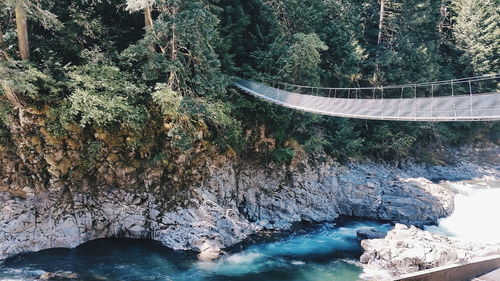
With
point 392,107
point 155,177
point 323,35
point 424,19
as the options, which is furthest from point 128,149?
point 424,19

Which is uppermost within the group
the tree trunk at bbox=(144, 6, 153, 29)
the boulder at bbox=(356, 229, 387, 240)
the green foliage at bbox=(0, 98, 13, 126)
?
the tree trunk at bbox=(144, 6, 153, 29)

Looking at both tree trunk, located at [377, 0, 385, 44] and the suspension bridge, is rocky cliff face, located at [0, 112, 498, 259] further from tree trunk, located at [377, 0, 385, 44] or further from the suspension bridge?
tree trunk, located at [377, 0, 385, 44]

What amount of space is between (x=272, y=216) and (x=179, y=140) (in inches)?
142

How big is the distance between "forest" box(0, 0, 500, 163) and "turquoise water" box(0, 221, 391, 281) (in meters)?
2.42

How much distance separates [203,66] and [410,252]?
21.1ft

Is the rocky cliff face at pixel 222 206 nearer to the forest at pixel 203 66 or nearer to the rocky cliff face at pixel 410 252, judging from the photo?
the forest at pixel 203 66

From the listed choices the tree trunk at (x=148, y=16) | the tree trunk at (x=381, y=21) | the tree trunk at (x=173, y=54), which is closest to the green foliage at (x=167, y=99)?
the tree trunk at (x=173, y=54)

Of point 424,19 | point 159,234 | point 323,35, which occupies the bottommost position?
point 159,234

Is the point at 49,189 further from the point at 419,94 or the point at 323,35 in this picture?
the point at 419,94

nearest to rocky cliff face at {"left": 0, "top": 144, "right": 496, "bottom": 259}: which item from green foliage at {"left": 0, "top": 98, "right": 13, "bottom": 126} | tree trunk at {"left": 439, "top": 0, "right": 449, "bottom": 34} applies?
green foliage at {"left": 0, "top": 98, "right": 13, "bottom": 126}

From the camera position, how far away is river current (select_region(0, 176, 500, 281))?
708 centimetres

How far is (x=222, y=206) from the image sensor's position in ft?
31.4

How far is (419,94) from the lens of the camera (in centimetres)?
1644

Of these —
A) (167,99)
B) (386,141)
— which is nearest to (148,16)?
(167,99)
